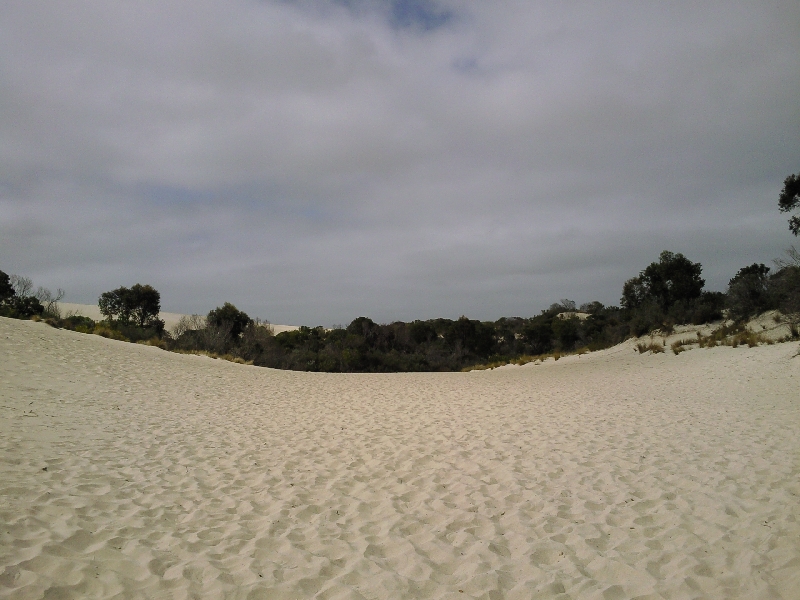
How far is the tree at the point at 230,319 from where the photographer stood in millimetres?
37062

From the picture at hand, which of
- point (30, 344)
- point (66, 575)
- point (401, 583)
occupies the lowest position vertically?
point (401, 583)

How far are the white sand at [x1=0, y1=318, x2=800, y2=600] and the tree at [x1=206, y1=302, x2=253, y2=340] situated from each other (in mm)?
25639

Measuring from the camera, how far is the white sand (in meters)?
3.70

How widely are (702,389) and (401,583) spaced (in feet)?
41.4

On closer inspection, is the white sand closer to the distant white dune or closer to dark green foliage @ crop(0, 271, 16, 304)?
dark green foliage @ crop(0, 271, 16, 304)

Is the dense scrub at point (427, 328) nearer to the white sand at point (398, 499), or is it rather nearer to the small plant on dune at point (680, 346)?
the small plant on dune at point (680, 346)

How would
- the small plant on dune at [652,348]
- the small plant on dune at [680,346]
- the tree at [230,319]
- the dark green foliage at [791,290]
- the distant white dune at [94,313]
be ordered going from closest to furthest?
the dark green foliage at [791,290] < the small plant on dune at [680,346] < the small plant on dune at [652,348] < the tree at [230,319] < the distant white dune at [94,313]

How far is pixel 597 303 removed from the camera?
211 ft

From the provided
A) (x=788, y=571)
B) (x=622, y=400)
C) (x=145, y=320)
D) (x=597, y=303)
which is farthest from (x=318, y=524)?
(x=597, y=303)

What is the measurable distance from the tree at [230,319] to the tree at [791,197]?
108ft

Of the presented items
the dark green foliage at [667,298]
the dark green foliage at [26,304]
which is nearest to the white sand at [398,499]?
the dark green foliage at [667,298]

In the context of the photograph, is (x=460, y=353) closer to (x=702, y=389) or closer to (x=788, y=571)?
(x=702, y=389)

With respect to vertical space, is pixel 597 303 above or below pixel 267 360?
above

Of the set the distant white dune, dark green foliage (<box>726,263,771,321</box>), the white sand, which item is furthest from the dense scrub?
the distant white dune
